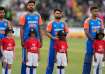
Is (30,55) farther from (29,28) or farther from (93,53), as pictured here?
(93,53)

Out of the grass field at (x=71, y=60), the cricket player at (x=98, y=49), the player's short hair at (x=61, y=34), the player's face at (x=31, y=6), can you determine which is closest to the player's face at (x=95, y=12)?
the cricket player at (x=98, y=49)

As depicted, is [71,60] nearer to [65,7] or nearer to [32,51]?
[32,51]

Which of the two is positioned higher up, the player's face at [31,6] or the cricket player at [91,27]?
the player's face at [31,6]

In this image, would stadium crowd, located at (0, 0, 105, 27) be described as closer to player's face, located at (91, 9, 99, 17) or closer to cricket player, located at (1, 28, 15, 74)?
player's face, located at (91, 9, 99, 17)

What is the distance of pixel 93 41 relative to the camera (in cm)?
1391

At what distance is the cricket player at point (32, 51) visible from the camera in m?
13.3

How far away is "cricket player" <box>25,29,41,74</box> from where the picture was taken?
1332 centimetres

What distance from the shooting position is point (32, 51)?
1334 centimetres

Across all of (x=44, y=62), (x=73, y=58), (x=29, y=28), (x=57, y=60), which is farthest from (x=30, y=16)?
(x=73, y=58)

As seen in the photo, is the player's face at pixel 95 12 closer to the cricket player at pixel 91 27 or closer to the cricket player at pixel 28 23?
the cricket player at pixel 91 27

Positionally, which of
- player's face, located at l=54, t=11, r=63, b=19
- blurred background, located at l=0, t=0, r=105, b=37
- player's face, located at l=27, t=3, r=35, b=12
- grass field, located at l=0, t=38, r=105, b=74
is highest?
player's face, located at l=27, t=3, r=35, b=12

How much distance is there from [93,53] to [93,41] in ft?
1.09

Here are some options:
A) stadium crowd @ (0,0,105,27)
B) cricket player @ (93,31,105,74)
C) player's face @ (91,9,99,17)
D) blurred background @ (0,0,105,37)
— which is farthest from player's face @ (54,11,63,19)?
stadium crowd @ (0,0,105,27)

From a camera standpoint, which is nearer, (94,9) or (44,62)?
(94,9)
